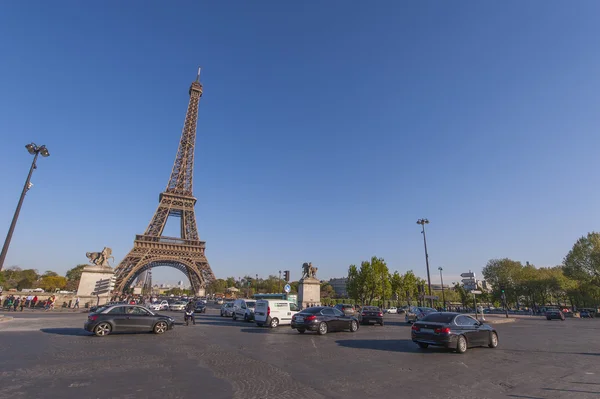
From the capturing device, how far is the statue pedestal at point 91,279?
33344 millimetres

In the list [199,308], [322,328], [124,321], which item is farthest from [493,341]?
[199,308]

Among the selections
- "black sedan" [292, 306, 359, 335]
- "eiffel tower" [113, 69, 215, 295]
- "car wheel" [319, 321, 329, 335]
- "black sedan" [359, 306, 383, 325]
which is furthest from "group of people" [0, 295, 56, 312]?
"black sedan" [359, 306, 383, 325]

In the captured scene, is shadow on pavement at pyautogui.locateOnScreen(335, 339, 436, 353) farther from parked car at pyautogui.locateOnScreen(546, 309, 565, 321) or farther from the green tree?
the green tree

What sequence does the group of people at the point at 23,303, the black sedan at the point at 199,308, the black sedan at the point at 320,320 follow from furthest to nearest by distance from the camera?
the black sedan at the point at 199,308, the group of people at the point at 23,303, the black sedan at the point at 320,320

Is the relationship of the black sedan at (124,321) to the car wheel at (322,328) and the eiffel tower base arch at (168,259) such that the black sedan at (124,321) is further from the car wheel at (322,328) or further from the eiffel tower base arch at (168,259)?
the eiffel tower base arch at (168,259)

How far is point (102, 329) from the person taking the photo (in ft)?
49.0

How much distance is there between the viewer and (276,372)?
8.26 m

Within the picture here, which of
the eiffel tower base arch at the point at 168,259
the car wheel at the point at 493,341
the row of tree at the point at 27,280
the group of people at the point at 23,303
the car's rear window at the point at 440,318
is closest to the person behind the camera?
the car's rear window at the point at 440,318

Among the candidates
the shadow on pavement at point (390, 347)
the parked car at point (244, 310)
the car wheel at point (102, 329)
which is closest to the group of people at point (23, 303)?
the parked car at point (244, 310)

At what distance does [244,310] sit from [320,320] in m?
11.6

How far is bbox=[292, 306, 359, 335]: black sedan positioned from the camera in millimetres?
17203

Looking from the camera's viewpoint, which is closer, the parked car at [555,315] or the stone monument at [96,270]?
the stone monument at [96,270]

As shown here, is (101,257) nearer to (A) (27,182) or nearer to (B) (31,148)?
(A) (27,182)

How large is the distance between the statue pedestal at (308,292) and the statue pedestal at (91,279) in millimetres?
19481
